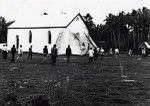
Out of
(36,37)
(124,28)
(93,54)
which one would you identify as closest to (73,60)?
(93,54)

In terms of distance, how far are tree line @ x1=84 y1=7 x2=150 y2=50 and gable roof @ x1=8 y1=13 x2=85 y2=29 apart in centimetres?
2169

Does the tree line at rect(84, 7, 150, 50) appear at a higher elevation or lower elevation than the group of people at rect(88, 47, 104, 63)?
higher

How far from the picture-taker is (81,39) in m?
65.5

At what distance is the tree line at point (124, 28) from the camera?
9258 centimetres

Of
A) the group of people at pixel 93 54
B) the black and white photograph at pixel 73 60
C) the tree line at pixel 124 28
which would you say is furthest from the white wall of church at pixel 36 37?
the tree line at pixel 124 28

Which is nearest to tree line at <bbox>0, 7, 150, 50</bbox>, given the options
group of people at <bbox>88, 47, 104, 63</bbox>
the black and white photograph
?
the black and white photograph

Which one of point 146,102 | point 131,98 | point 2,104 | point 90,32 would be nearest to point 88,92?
point 131,98

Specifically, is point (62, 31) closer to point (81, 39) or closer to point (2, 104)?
point (81, 39)

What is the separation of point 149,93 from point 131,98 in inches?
65.0

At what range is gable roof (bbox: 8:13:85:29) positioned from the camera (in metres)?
64.1

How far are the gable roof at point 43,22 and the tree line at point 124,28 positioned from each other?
21.7 m

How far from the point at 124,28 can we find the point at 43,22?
38.8 metres

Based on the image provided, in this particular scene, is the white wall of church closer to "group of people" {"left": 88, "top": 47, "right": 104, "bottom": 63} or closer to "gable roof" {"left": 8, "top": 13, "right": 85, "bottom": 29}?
"gable roof" {"left": 8, "top": 13, "right": 85, "bottom": 29}

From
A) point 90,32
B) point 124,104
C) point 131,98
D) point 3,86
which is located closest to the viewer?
point 124,104
